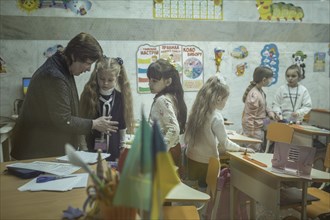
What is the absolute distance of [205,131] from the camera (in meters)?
2.28

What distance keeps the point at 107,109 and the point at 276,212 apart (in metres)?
1.17

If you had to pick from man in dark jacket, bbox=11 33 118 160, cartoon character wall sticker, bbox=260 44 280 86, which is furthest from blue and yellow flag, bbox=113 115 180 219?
cartoon character wall sticker, bbox=260 44 280 86

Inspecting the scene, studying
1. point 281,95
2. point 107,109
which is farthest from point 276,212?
point 281,95

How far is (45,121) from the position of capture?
167 centimetres

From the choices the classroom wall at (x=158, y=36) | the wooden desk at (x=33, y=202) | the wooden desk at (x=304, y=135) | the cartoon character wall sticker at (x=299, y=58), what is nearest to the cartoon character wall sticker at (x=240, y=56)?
the classroom wall at (x=158, y=36)

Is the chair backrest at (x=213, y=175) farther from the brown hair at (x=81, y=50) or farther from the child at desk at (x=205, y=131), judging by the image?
the brown hair at (x=81, y=50)

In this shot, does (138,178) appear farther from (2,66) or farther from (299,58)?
(299,58)

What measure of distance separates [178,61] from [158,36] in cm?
35

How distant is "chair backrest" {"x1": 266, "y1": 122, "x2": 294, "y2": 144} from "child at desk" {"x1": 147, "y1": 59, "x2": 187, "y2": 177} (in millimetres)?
837

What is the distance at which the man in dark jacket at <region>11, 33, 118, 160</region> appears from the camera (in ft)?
5.25

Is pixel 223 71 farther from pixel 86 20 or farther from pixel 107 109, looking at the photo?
pixel 107 109

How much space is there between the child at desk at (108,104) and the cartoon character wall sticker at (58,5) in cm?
127

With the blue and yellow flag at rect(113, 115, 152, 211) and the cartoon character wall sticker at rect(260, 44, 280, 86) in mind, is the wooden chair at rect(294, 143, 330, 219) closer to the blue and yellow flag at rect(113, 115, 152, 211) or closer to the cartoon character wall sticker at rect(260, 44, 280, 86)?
the blue and yellow flag at rect(113, 115, 152, 211)

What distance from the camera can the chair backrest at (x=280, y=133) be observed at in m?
2.67
